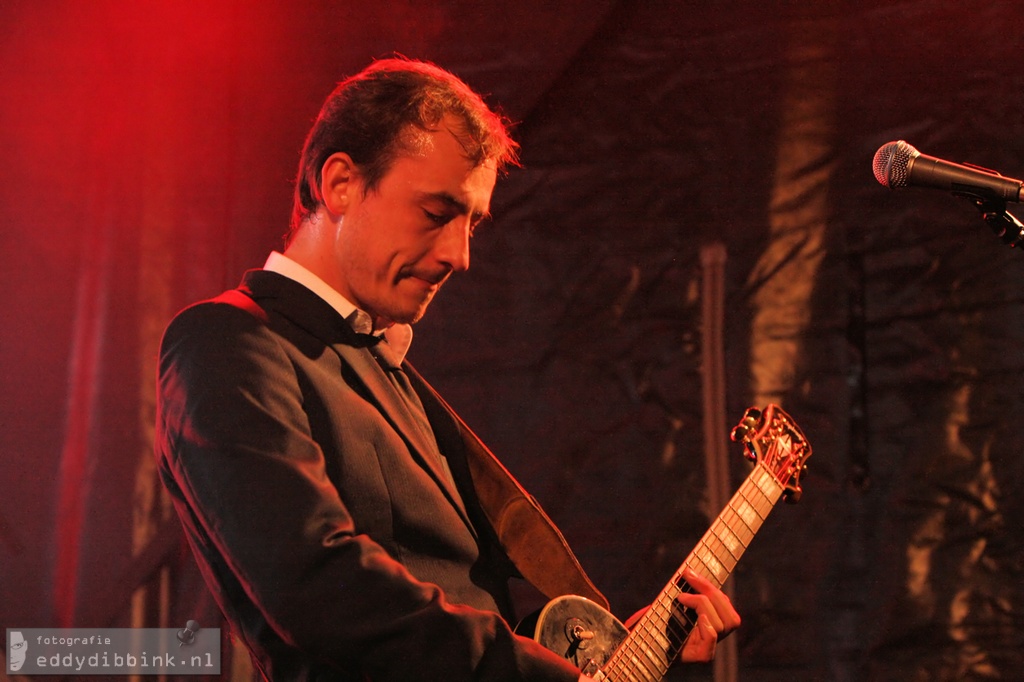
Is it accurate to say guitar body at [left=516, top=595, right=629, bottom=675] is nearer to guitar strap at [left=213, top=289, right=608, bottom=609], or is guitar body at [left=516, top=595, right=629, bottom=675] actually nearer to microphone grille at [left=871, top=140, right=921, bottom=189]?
guitar strap at [left=213, top=289, right=608, bottom=609]

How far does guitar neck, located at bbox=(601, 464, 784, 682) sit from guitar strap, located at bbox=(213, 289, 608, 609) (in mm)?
→ 113

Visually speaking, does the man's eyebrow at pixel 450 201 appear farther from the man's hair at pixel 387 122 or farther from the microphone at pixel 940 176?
the microphone at pixel 940 176

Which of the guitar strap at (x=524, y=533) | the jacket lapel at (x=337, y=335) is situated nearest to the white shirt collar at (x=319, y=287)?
the jacket lapel at (x=337, y=335)

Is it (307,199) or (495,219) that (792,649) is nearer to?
(495,219)

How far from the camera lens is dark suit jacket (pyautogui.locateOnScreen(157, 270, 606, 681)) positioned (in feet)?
4.27

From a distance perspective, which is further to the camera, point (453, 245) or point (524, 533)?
point (524, 533)

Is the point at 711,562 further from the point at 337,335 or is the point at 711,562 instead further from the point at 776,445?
the point at 337,335

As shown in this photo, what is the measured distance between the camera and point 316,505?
133cm

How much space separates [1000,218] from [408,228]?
40.6 inches

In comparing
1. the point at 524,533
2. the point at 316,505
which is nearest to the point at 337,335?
the point at 316,505

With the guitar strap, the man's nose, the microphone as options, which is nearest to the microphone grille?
the microphone

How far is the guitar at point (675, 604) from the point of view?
1.71 meters

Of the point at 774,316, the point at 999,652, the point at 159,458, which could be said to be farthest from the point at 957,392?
the point at 159,458

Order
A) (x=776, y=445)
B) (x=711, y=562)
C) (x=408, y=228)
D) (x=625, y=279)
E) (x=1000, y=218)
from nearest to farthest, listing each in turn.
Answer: (x=1000, y=218)
(x=408, y=228)
(x=711, y=562)
(x=776, y=445)
(x=625, y=279)
